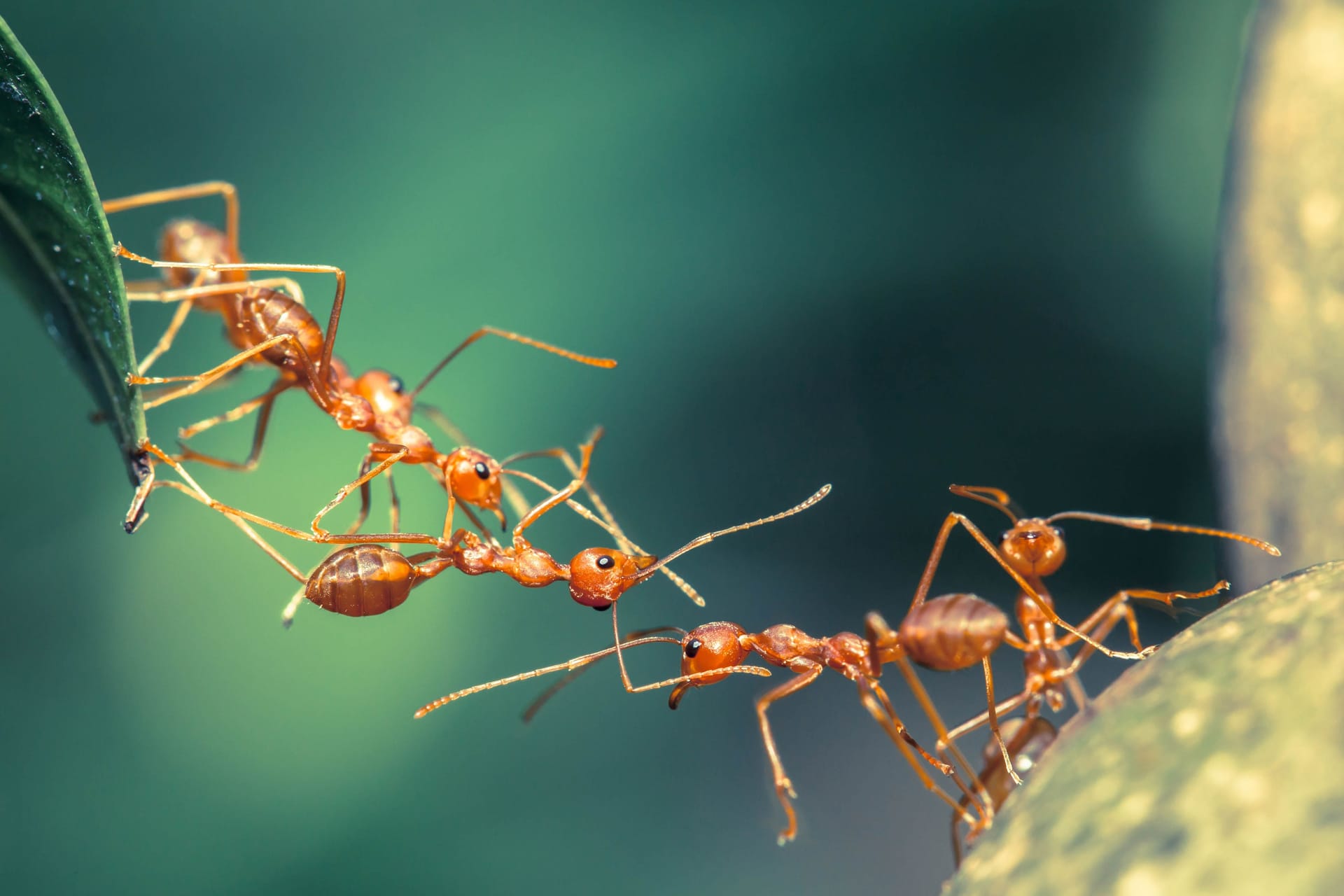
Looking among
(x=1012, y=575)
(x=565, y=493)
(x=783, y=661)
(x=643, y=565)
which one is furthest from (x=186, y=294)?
(x=1012, y=575)

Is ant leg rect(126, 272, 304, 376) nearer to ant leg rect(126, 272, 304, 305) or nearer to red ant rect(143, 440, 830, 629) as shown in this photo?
ant leg rect(126, 272, 304, 305)

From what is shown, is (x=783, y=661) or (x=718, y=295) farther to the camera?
(x=718, y=295)

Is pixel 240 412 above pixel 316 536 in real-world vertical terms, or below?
above

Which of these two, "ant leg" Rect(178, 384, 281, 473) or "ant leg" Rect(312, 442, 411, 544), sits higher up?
"ant leg" Rect(178, 384, 281, 473)

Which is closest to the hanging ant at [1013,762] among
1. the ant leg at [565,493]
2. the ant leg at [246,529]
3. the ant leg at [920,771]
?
the ant leg at [920,771]

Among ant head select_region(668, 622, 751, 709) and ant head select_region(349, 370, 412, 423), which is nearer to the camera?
ant head select_region(668, 622, 751, 709)

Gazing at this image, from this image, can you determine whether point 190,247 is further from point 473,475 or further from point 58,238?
point 58,238

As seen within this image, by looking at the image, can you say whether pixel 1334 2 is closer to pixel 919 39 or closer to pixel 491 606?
pixel 919 39

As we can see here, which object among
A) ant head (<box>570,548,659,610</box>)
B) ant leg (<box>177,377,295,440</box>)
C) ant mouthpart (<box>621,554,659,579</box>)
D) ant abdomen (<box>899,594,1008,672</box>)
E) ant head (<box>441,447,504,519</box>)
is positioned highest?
ant leg (<box>177,377,295,440</box>)

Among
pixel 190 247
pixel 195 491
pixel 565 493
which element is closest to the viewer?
pixel 195 491

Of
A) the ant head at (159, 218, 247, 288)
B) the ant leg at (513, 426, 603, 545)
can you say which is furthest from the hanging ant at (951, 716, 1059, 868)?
the ant head at (159, 218, 247, 288)
